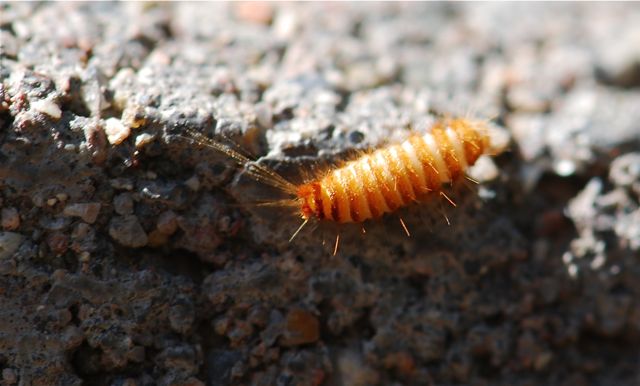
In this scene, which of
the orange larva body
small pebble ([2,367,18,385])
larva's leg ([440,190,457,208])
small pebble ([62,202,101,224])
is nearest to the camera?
small pebble ([2,367,18,385])

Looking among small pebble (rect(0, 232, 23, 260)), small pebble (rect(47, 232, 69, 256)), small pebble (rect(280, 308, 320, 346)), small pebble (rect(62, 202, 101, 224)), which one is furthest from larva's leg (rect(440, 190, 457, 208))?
small pebble (rect(0, 232, 23, 260))

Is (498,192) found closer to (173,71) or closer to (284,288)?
(284,288)

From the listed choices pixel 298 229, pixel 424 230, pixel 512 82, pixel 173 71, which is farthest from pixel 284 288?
pixel 512 82

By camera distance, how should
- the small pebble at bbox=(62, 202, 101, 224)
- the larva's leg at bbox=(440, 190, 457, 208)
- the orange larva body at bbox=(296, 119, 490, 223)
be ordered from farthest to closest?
the larva's leg at bbox=(440, 190, 457, 208), the orange larva body at bbox=(296, 119, 490, 223), the small pebble at bbox=(62, 202, 101, 224)

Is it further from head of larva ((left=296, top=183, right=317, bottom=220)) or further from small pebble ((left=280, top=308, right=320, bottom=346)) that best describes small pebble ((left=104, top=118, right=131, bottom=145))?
small pebble ((left=280, top=308, right=320, bottom=346))

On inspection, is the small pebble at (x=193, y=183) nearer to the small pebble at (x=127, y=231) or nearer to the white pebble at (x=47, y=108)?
the small pebble at (x=127, y=231)

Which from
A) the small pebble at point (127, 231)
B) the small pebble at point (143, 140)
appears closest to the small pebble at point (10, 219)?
the small pebble at point (127, 231)

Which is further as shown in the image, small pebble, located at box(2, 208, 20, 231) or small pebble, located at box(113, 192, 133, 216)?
small pebble, located at box(113, 192, 133, 216)

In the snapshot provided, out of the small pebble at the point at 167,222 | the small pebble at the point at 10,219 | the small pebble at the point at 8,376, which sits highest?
the small pebble at the point at 10,219
